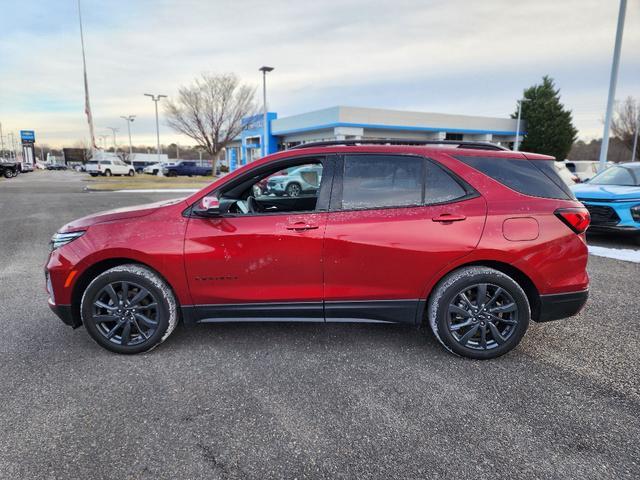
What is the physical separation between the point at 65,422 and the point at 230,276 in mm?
1440

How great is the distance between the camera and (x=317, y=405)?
279 cm

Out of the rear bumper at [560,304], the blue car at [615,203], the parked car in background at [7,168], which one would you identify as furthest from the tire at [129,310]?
the parked car in background at [7,168]

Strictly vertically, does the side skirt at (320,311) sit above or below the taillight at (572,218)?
below

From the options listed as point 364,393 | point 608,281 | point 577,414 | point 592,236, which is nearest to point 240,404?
point 364,393

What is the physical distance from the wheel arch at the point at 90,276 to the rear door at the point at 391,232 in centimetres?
145

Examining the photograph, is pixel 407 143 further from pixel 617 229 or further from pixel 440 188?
pixel 617 229

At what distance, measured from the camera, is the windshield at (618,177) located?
8145 millimetres

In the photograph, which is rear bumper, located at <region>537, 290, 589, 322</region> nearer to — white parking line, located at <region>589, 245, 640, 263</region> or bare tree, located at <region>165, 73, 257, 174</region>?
white parking line, located at <region>589, 245, 640, 263</region>

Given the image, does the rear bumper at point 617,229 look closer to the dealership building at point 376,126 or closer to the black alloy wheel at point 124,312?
the black alloy wheel at point 124,312

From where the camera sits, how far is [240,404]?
280 cm

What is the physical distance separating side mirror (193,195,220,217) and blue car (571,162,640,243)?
23.4ft

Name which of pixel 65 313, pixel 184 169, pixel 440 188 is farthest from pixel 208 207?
pixel 184 169

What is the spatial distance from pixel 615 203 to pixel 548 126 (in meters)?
41.7

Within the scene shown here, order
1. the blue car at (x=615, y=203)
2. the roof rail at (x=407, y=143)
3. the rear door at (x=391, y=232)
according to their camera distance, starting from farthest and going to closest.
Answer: the blue car at (x=615, y=203) < the roof rail at (x=407, y=143) < the rear door at (x=391, y=232)
